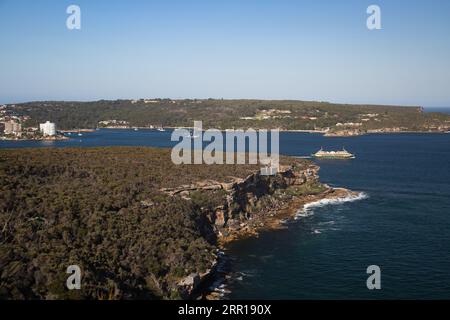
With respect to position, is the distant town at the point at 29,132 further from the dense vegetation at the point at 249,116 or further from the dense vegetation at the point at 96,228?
the dense vegetation at the point at 96,228

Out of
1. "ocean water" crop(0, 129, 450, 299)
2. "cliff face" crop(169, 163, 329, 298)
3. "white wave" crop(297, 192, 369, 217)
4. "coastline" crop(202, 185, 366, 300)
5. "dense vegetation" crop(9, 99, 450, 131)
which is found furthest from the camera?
"dense vegetation" crop(9, 99, 450, 131)

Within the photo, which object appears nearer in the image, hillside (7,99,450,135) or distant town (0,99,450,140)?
distant town (0,99,450,140)

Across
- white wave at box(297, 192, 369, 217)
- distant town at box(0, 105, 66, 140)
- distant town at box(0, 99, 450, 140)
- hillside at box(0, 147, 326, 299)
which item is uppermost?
distant town at box(0, 99, 450, 140)

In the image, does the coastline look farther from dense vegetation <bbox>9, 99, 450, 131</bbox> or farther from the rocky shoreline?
dense vegetation <bbox>9, 99, 450, 131</bbox>

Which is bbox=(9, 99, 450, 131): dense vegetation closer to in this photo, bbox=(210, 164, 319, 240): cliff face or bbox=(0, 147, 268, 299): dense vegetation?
bbox=(210, 164, 319, 240): cliff face

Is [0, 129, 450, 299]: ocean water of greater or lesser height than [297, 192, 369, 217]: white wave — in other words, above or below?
below

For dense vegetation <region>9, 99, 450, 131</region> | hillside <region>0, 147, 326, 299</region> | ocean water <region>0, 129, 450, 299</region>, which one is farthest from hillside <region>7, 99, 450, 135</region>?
hillside <region>0, 147, 326, 299</region>

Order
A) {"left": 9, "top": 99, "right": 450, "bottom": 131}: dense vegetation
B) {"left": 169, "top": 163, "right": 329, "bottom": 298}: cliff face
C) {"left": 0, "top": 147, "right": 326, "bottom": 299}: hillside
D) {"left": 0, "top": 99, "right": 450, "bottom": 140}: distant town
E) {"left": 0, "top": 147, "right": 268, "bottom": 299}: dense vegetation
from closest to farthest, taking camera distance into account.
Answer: {"left": 0, "top": 147, "right": 268, "bottom": 299}: dense vegetation
{"left": 0, "top": 147, "right": 326, "bottom": 299}: hillside
{"left": 169, "top": 163, "right": 329, "bottom": 298}: cliff face
{"left": 0, "top": 99, "right": 450, "bottom": 140}: distant town
{"left": 9, "top": 99, "right": 450, "bottom": 131}: dense vegetation

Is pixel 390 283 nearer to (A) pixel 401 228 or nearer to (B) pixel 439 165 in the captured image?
(A) pixel 401 228
